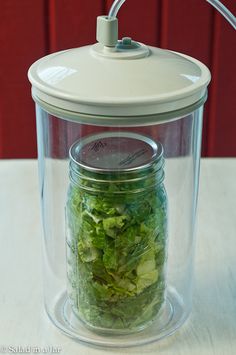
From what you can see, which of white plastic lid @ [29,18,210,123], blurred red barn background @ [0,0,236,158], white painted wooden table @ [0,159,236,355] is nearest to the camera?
white plastic lid @ [29,18,210,123]

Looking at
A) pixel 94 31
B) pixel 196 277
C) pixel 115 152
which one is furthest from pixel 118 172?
pixel 94 31

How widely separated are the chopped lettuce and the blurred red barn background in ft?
1.73

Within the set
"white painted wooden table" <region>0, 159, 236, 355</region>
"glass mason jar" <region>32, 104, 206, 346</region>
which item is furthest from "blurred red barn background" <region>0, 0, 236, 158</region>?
"glass mason jar" <region>32, 104, 206, 346</region>

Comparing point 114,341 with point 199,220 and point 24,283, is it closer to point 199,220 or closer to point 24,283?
point 24,283

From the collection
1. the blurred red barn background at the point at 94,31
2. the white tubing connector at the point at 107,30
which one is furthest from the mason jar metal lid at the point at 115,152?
the blurred red barn background at the point at 94,31

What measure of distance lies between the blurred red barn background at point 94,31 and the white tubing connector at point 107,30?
1.60 feet

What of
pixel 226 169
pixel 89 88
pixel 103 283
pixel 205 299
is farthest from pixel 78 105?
pixel 226 169

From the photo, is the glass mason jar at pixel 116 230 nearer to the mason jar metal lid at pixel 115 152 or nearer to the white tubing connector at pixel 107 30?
the mason jar metal lid at pixel 115 152

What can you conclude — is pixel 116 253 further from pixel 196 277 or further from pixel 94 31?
pixel 94 31

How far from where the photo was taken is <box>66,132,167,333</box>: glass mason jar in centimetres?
68

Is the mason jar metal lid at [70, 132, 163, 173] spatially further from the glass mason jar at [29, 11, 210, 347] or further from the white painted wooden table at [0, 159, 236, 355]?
the white painted wooden table at [0, 159, 236, 355]

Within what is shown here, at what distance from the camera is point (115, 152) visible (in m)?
0.72

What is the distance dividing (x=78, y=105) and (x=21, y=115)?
2.14 feet

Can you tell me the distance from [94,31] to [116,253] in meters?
0.59
